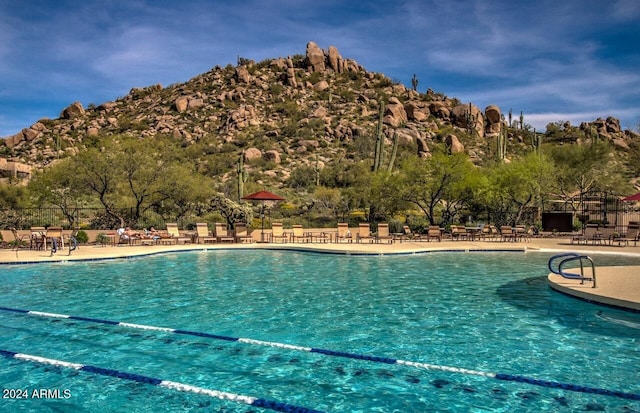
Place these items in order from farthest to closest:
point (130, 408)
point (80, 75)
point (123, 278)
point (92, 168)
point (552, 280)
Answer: point (80, 75), point (92, 168), point (123, 278), point (552, 280), point (130, 408)

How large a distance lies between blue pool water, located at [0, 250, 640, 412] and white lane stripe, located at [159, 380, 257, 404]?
89 mm

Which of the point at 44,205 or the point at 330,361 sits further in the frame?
the point at 44,205

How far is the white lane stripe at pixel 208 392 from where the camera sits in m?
5.35

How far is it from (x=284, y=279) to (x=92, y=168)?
626 inches

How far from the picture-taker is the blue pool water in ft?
17.9

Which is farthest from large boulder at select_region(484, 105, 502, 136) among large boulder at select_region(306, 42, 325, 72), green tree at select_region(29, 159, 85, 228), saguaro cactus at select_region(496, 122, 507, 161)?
green tree at select_region(29, 159, 85, 228)

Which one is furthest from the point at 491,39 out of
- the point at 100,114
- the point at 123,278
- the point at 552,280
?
the point at 100,114

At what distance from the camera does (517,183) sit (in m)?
25.8

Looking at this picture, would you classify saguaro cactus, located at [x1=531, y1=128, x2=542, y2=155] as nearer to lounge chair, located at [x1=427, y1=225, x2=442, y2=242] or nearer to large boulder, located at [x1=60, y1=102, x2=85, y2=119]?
lounge chair, located at [x1=427, y1=225, x2=442, y2=242]

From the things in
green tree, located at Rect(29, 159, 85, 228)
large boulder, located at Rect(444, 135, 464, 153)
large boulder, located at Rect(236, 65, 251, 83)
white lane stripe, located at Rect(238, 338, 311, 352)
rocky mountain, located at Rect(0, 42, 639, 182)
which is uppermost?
large boulder, located at Rect(236, 65, 251, 83)

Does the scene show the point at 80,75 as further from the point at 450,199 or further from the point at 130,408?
the point at 130,408

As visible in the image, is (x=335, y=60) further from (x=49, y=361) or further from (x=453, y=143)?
(x=49, y=361)

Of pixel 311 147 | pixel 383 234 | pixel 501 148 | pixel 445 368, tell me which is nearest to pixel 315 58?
pixel 311 147

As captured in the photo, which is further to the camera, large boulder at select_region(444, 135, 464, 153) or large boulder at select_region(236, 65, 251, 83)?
large boulder at select_region(236, 65, 251, 83)
